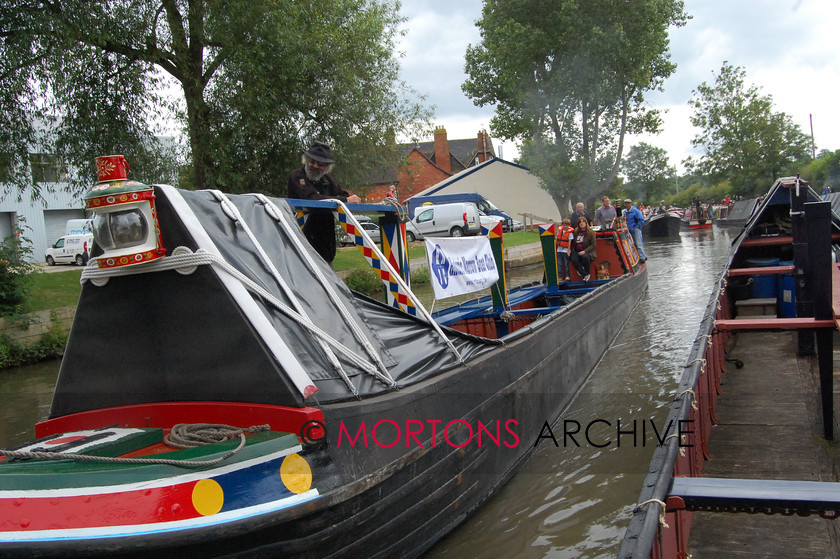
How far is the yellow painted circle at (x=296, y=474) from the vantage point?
296 centimetres

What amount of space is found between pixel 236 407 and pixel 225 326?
1.38 ft

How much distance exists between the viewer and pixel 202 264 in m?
3.31

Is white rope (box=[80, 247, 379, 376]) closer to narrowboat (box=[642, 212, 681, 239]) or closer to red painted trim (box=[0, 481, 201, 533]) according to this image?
red painted trim (box=[0, 481, 201, 533])

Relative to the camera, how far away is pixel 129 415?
3.66 metres

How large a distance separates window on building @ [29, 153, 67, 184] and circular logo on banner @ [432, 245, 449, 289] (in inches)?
400

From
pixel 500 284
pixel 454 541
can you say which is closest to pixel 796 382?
pixel 500 284

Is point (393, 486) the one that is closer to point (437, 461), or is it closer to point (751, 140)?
point (437, 461)

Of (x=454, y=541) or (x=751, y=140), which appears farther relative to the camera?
(x=751, y=140)

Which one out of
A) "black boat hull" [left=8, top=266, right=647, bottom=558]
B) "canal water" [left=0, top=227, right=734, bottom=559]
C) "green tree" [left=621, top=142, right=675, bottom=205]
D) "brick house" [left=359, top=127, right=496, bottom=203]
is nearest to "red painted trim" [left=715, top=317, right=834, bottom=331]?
"canal water" [left=0, top=227, right=734, bottom=559]

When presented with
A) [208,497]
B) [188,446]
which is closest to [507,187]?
[188,446]

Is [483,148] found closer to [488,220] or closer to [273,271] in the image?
[488,220]

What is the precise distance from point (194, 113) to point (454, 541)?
11.5 m

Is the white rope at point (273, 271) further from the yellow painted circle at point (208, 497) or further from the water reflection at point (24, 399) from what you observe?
the water reflection at point (24, 399)

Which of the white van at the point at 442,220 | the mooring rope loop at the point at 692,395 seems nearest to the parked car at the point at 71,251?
the white van at the point at 442,220
